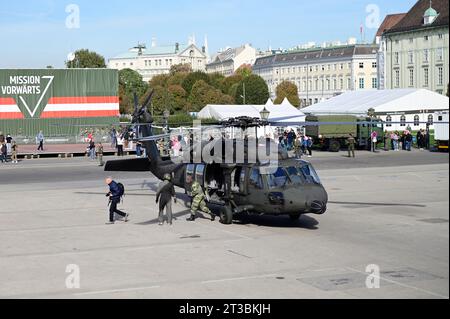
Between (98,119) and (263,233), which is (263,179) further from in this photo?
(98,119)

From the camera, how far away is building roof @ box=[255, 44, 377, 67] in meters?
131

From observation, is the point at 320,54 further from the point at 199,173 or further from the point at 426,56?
the point at 199,173

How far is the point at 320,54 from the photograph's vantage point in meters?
140

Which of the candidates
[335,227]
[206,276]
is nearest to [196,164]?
[335,227]

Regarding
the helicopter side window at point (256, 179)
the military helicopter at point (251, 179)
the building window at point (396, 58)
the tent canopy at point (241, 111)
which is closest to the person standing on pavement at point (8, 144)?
the tent canopy at point (241, 111)

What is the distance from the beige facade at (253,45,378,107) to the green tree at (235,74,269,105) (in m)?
11.4

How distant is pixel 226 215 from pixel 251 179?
1360mm

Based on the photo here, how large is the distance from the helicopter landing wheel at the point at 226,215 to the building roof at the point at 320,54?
4598 inches

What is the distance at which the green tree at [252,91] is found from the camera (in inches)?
4572

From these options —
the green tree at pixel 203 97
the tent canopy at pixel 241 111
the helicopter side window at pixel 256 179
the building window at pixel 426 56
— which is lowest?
the helicopter side window at pixel 256 179

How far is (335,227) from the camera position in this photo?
1722 centimetres

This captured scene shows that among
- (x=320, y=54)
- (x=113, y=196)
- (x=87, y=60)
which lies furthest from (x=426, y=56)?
(x=113, y=196)

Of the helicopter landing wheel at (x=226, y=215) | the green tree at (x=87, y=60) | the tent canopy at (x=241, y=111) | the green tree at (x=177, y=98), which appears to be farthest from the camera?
the green tree at (x=177, y=98)

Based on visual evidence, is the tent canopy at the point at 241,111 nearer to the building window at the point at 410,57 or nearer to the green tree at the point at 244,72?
the building window at the point at 410,57
